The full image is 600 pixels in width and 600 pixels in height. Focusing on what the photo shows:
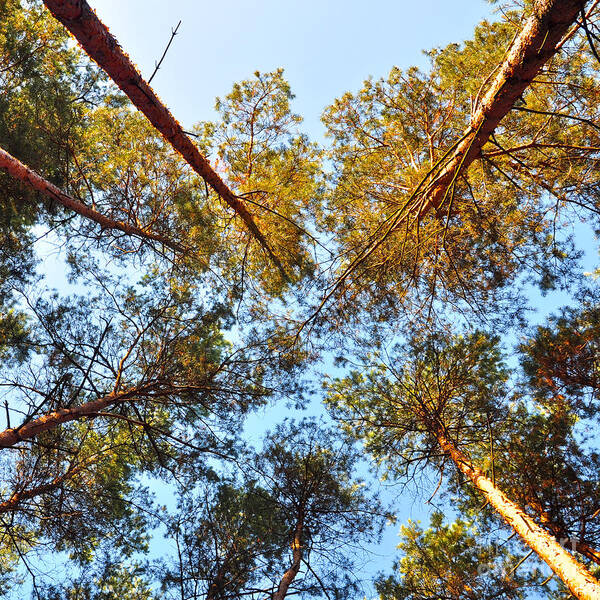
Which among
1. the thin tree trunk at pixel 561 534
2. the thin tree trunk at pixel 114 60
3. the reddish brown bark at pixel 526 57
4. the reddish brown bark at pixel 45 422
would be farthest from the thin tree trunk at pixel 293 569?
the thin tree trunk at pixel 114 60

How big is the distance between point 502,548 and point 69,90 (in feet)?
38.1

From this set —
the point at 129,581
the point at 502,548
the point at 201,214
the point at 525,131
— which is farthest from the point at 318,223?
the point at 129,581

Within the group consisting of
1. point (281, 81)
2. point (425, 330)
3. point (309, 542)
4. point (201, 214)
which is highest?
point (281, 81)

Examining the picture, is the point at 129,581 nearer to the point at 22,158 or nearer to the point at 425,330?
the point at 425,330

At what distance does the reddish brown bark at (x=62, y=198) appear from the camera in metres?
4.24

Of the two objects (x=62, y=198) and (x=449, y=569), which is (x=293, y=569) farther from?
(x=62, y=198)

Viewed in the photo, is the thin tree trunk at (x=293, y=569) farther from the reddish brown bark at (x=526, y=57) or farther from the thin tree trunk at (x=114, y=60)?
the thin tree trunk at (x=114, y=60)

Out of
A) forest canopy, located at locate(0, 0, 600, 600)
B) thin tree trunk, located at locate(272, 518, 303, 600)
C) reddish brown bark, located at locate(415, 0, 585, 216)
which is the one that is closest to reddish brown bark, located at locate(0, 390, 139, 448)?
forest canopy, located at locate(0, 0, 600, 600)

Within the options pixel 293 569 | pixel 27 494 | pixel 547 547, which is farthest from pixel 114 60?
pixel 293 569

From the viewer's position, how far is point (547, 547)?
3715mm

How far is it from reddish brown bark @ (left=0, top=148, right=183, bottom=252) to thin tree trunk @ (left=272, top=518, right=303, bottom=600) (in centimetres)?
537

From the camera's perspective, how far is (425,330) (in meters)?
5.85

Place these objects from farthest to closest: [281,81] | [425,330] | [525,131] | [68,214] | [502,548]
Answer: [68,214]
[281,81]
[502,548]
[425,330]
[525,131]

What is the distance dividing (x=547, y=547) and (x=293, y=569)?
3.69 m
